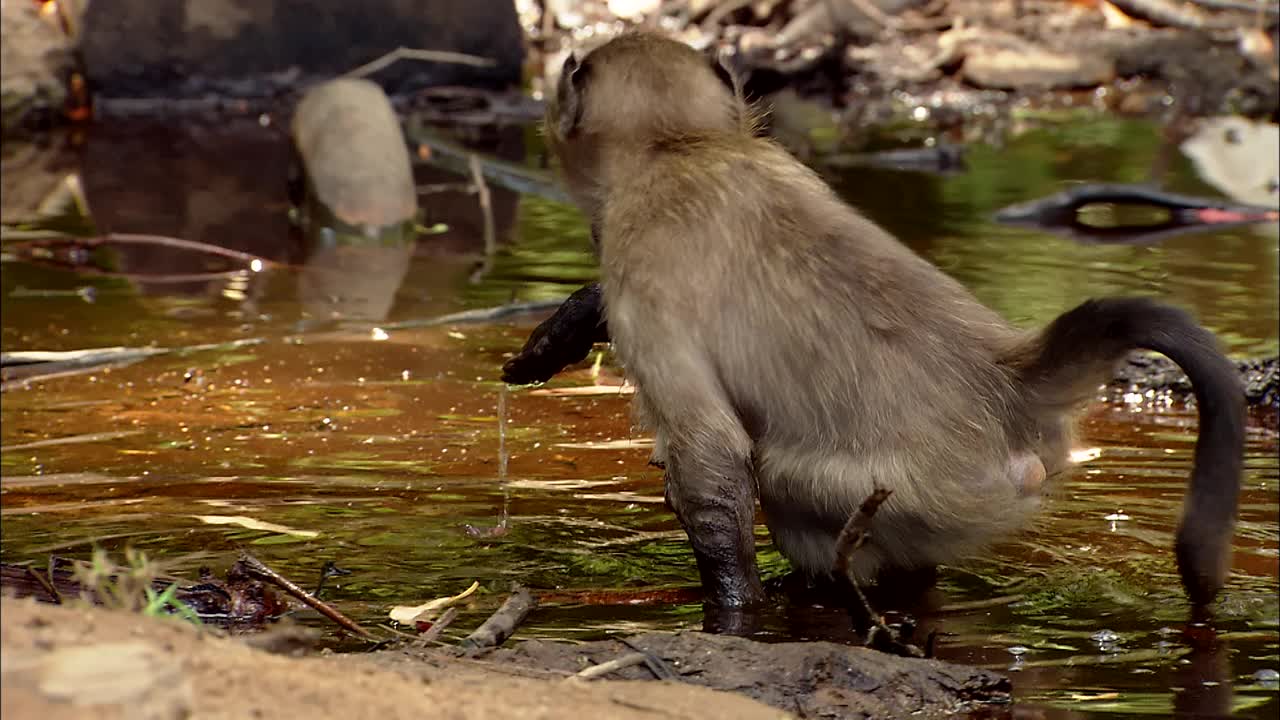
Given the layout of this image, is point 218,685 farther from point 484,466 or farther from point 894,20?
point 894,20

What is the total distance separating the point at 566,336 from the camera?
5.19 m

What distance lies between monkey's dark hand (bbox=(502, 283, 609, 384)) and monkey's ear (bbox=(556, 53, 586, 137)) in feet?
1.33

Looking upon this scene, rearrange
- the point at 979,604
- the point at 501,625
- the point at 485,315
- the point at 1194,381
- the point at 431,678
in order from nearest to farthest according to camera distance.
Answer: the point at 431,678
the point at 501,625
the point at 1194,381
the point at 979,604
the point at 485,315

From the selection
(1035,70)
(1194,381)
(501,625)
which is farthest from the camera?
(1035,70)

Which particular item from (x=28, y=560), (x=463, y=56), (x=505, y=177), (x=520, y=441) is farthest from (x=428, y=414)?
(x=463, y=56)

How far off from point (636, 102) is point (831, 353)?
85 cm

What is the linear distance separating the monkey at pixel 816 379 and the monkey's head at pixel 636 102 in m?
0.25

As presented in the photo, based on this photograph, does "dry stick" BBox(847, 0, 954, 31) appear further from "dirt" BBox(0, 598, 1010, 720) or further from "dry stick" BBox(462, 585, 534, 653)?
"dirt" BBox(0, 598, 1010, 720)

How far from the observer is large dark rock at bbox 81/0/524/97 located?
15961mm

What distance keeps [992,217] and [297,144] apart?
154 inches

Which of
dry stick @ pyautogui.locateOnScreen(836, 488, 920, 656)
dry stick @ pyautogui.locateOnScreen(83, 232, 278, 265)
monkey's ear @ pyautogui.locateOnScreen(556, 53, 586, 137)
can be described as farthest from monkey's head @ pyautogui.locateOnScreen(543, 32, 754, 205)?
dry stick @ pyautogui.locateOnScreen(83, 232, 278, 265)

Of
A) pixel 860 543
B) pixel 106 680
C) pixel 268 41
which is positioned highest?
pixel 268 41

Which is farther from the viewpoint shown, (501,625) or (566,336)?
(566,336)

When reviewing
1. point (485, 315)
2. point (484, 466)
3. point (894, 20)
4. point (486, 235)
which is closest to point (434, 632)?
point (484, 466)
